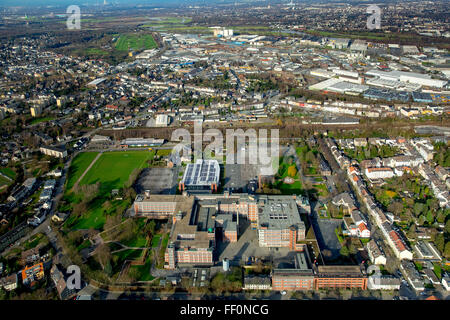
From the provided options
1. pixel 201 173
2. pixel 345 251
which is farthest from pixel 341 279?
pixel 201 173

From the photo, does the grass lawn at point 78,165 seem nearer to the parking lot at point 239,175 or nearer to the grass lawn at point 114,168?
the grass lawn at point 114,168

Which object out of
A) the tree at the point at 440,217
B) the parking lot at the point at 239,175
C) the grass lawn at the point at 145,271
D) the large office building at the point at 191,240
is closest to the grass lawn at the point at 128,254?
the grass lawn at the point at 145,271

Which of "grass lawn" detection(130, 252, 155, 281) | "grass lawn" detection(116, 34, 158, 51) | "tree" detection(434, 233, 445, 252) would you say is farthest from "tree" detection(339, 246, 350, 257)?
"grass lawn" detection(116, 34, 158, 51)

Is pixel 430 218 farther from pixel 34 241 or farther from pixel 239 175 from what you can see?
pixel 34 241

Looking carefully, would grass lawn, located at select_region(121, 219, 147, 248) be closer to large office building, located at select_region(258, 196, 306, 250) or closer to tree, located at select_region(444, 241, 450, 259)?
Result: large office building, located at select_region(258, 196, 306, 250)
